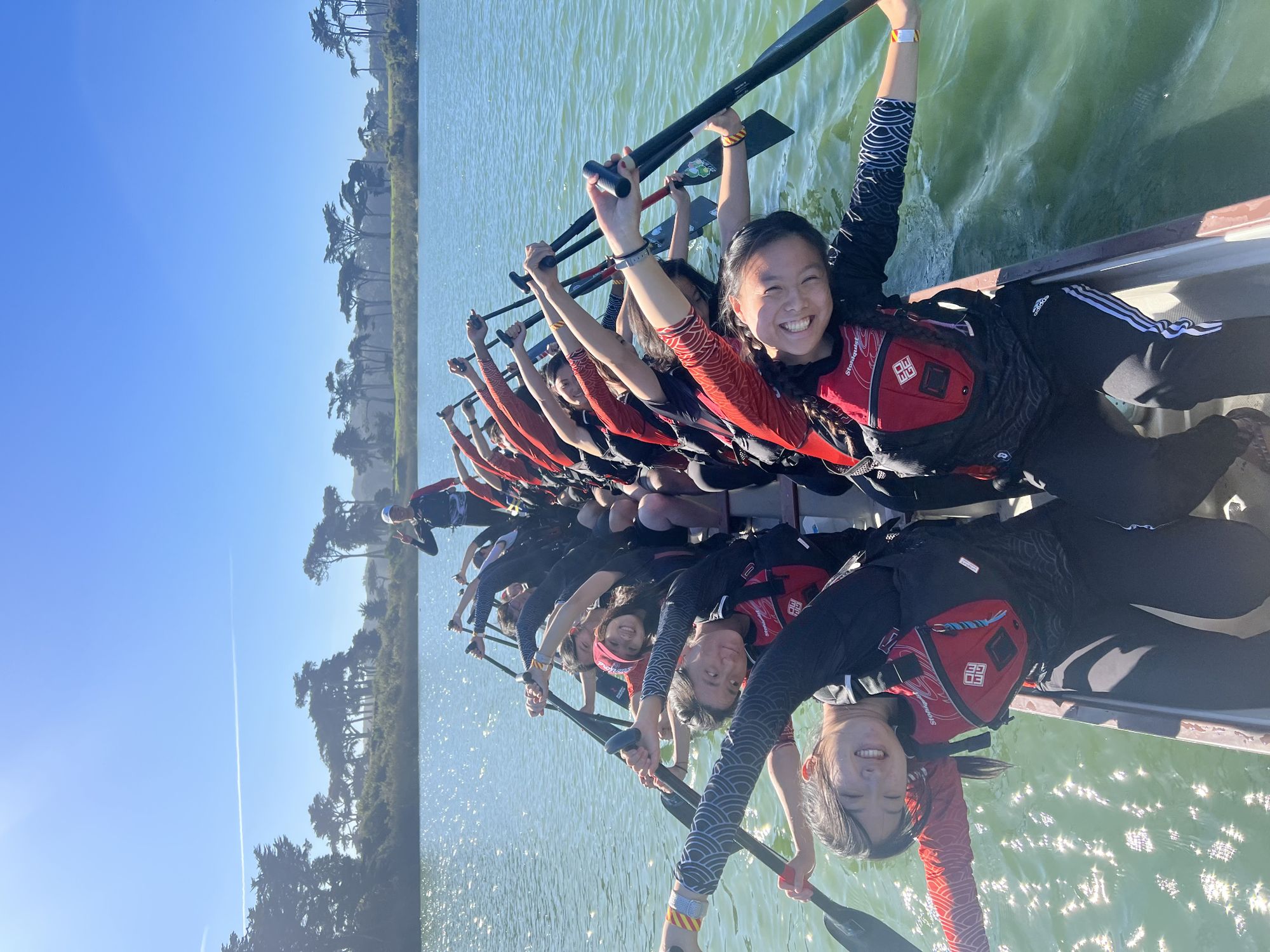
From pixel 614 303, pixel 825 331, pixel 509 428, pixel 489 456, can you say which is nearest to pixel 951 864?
pixel 825 331

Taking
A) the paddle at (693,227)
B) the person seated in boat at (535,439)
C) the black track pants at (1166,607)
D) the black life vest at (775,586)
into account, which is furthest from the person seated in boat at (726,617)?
the paddle at (693,227)

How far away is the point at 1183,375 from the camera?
2.73 meters

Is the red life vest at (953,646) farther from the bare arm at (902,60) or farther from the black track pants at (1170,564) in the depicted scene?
the bare arm at (902,60)

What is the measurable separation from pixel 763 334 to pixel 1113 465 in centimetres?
140

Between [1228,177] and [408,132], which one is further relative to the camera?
[408,132]

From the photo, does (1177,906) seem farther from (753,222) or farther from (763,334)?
(753,222)

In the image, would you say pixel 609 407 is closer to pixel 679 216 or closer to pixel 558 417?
pixel 558 417

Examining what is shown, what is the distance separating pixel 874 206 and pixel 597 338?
132 centimetres

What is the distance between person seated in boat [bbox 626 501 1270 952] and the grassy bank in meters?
29.3

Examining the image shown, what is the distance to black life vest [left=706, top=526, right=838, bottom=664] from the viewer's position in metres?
4.43

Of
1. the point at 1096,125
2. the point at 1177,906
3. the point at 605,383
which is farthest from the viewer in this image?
the point at 605,383

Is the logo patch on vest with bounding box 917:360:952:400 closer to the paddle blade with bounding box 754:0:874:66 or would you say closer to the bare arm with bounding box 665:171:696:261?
the paddle blade with bounding box 754:0:874:66

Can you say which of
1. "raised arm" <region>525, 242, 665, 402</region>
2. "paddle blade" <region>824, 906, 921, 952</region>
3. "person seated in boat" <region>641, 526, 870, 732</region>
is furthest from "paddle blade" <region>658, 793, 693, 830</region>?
"raised arm" <region>525, 242, 665, 402</region>

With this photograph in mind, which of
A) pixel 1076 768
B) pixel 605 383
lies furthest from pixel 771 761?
pixel 605 383
